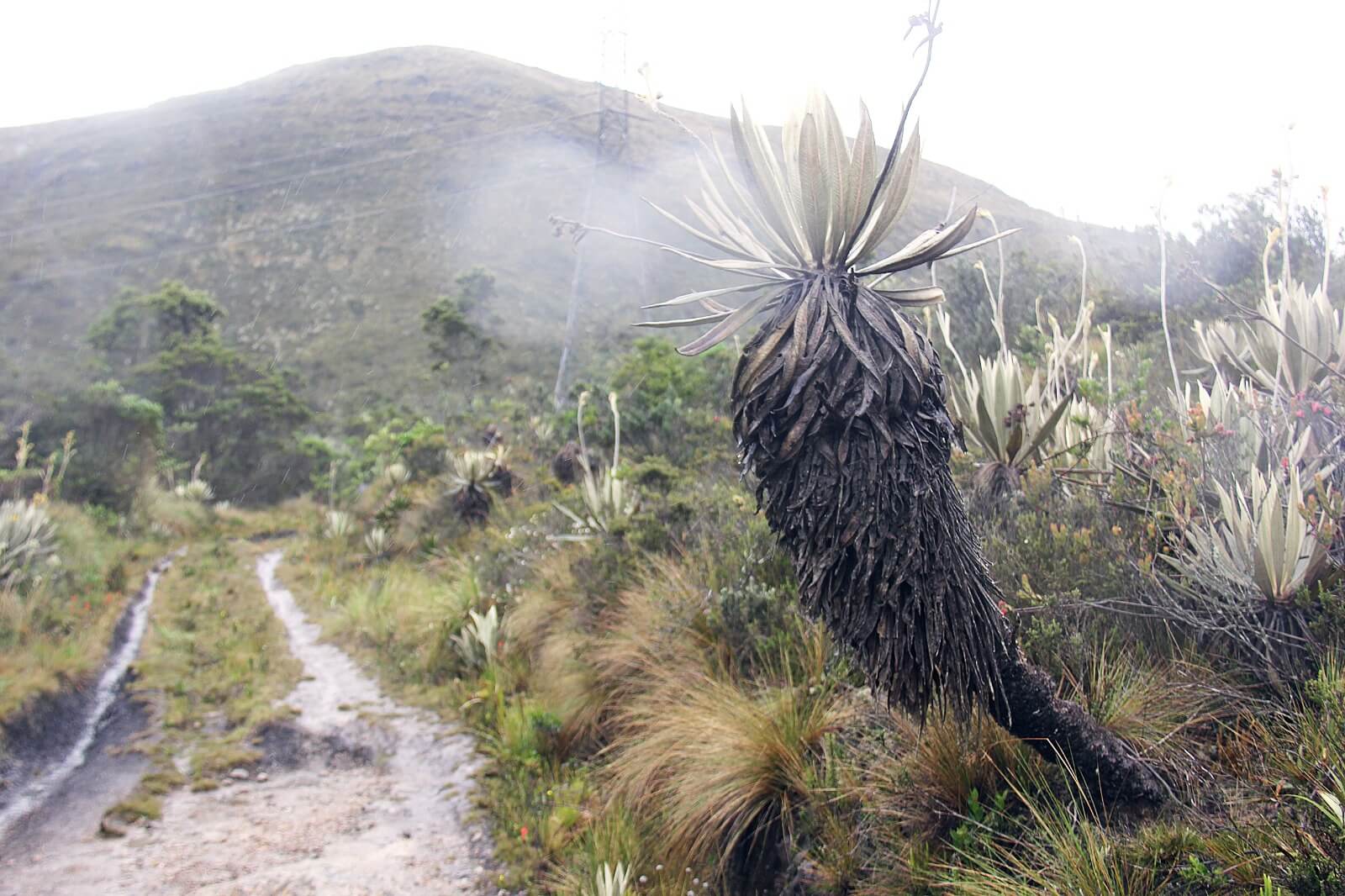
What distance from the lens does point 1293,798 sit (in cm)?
210

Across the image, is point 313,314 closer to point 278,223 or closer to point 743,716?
point 278,223

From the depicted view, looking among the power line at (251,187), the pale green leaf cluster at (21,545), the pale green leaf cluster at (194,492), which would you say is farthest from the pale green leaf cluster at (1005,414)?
the power line at (251,187)

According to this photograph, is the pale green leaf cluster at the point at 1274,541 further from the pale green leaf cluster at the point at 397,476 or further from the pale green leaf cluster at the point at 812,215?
the pale green leaf cluster at the point at 397,476

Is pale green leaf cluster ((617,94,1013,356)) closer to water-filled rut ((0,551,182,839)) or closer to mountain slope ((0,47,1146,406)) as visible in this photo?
water-filled rut ((0,551,182,839))

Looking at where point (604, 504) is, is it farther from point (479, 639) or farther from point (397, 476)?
point (397, 476)

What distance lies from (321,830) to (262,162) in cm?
6044

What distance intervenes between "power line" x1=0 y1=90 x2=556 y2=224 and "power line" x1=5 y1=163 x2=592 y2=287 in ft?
29.0

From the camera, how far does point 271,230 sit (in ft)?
150

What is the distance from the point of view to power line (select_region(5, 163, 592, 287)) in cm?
4206

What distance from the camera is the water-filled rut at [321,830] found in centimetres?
453

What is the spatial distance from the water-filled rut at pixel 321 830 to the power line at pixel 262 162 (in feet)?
182

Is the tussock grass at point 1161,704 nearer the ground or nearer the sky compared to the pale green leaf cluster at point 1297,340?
nearer the ground

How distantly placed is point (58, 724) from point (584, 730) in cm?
494

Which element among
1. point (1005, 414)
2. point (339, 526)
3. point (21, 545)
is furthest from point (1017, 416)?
point (339, 526)
